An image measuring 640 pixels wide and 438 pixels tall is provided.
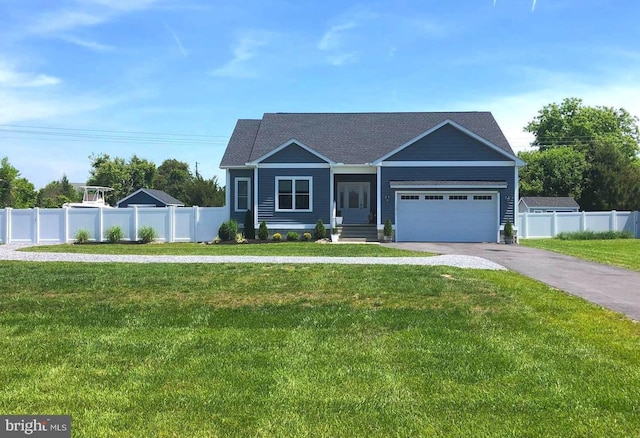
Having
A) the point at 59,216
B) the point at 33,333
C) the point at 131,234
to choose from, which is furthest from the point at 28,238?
the point at 33,333

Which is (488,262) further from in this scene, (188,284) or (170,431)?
(170,431)

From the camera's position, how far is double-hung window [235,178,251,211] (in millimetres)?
25562

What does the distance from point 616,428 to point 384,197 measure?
821 inches

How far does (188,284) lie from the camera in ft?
32.3


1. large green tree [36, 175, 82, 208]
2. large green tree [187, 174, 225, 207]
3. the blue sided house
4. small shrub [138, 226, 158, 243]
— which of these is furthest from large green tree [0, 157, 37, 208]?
the blue sided house

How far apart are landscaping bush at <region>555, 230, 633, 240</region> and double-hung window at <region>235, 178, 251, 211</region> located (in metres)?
17.3

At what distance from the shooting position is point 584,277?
11688mm

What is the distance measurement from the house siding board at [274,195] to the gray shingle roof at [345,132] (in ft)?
5.12

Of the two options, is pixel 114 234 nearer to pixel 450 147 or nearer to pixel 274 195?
pixel 274 195

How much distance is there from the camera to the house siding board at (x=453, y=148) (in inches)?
946

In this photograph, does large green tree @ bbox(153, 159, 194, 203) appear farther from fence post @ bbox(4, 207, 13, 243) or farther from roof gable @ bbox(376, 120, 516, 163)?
roof gable @ bbox(376, 120, 516, 163)

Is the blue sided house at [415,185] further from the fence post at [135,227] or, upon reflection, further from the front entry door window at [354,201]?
the fence post at [135,227]

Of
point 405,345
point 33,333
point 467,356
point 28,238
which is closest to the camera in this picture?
point 467,356

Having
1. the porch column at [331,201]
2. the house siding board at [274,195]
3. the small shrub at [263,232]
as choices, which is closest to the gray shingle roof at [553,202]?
the porch column at [331,201]
